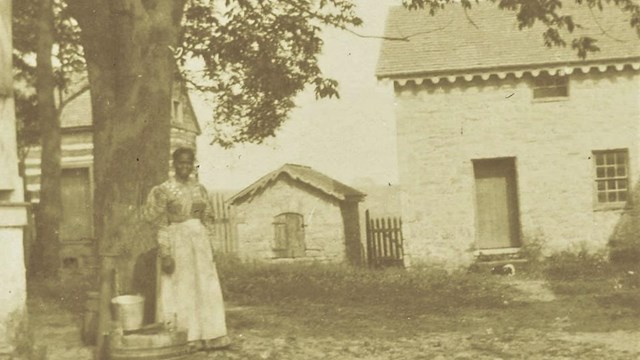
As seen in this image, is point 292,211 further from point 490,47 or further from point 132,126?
point 132,126

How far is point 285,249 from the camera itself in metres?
23.4

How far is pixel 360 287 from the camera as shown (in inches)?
659

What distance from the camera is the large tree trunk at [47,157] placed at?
64.1 feet

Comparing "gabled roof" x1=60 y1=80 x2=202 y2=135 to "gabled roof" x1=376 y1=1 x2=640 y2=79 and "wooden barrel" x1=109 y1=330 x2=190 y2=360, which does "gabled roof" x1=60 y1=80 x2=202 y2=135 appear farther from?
"wooden barrel" x1=109 y1=330 x2=190 y2=360

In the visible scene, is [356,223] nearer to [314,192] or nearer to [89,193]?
[314,192]

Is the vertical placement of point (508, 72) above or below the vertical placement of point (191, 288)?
above

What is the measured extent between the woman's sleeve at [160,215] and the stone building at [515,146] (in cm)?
1287

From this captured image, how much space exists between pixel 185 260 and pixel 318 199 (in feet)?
45.9

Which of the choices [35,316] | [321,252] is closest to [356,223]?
[321,252]

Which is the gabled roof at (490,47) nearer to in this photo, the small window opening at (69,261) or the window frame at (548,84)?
the window frame at (548,84)

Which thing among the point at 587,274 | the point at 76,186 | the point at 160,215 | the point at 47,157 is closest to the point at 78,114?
the point at 76,186

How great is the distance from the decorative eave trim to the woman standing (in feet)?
42.5

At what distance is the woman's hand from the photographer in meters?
9.03

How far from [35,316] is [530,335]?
736cm
